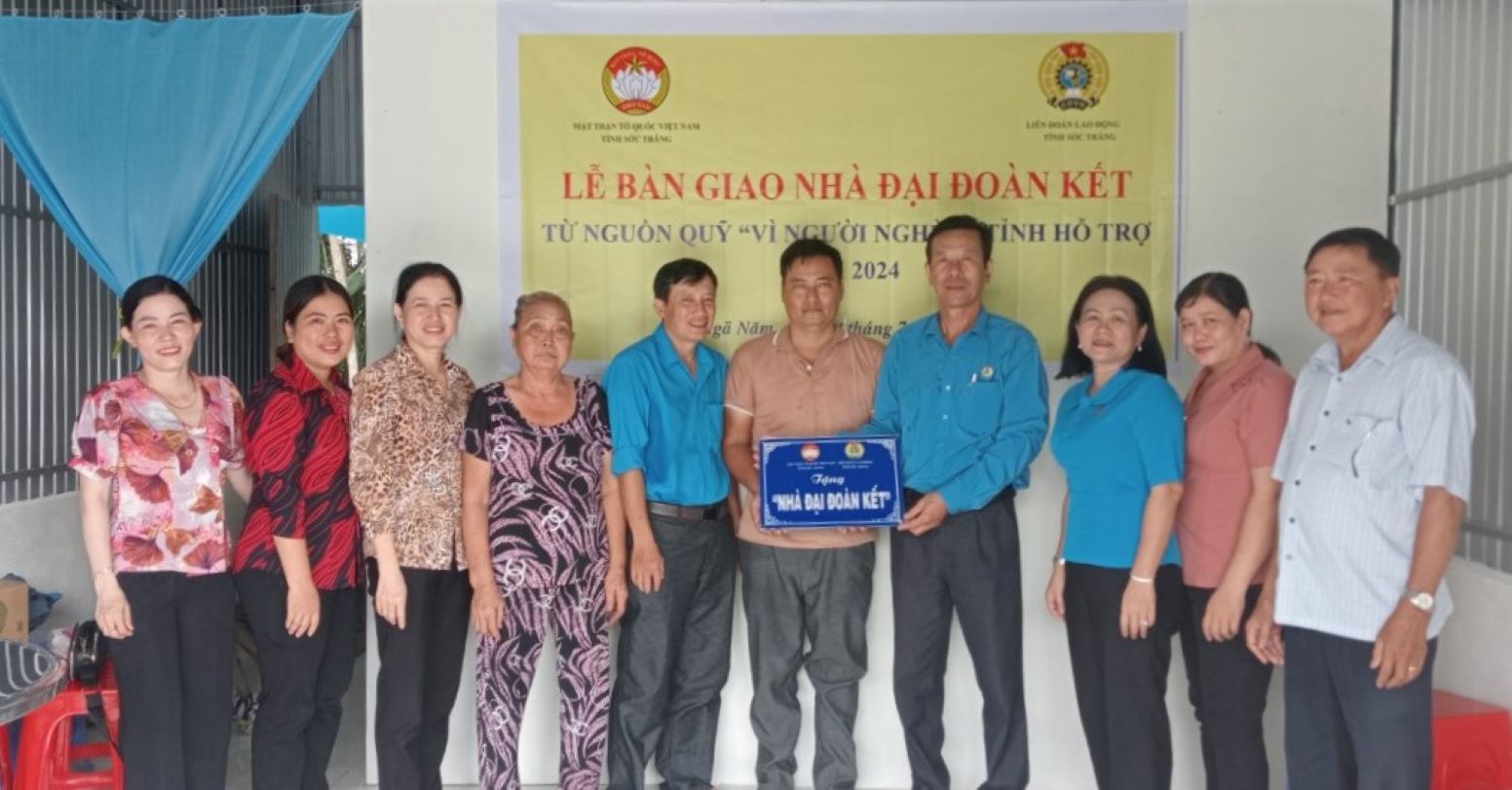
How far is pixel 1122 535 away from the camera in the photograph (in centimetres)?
301

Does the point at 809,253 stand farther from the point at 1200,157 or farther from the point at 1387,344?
the point at 1387,344

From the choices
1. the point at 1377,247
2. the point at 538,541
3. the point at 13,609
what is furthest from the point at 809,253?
the point at 13,609

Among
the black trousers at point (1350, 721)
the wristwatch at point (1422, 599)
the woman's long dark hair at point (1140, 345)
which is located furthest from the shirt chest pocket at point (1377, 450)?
the woman's long dark hair at point (1140, 345)

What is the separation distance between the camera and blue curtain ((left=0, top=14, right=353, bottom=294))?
143 inches

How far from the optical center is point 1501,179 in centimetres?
346

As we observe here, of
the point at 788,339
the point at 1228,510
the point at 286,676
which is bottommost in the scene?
the point at 286,676

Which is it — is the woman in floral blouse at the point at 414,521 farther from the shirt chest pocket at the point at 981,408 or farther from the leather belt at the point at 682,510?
the shirt chest pocket at the point at 981,408

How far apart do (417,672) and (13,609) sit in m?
1.83

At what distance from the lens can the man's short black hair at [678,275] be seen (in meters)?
3.55

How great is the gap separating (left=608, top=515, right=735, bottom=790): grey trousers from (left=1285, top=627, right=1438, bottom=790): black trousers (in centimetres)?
162

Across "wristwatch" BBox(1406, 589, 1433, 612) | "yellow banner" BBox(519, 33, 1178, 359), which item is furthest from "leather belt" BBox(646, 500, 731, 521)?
"wristwatch" BBox(1406, 589, 1433, 612)

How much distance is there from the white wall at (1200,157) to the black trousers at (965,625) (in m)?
0.52

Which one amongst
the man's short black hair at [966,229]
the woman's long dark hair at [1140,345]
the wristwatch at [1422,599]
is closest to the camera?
the wristwatch at [1422,599]

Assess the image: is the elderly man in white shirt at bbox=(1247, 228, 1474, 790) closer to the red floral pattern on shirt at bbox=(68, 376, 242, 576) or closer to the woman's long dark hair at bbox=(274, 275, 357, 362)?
the woman's long dark hair at bbox=(274, 275, 357, 362)
